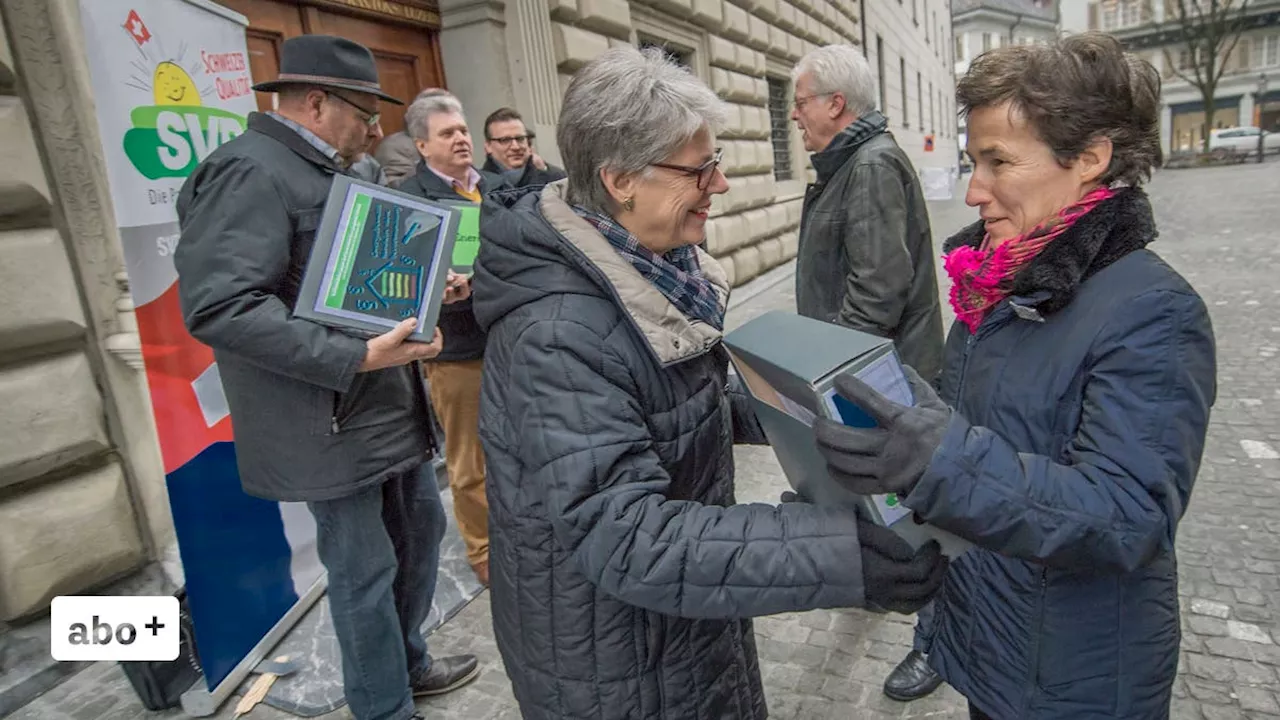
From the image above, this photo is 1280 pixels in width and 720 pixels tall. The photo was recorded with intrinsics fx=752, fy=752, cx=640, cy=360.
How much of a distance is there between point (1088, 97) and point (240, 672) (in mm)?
2870

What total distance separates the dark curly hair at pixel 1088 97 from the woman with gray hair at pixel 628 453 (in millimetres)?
488

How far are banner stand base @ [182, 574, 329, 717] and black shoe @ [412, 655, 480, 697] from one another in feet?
1.54

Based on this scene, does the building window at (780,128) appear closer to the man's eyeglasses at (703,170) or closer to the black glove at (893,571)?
the man's eyeglasses at (703,170)

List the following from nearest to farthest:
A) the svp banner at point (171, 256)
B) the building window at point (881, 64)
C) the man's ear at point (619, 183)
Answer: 1. the man's ear at point (619, 183)
2. the svp banner at point (171, 256)
3. the building window at point (881, 64)

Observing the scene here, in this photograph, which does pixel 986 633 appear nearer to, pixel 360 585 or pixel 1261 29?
pixel 360 585

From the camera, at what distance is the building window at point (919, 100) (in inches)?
938

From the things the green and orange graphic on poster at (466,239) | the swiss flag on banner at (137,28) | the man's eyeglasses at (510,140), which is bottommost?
the green and orange graphic on poster at (466,239)

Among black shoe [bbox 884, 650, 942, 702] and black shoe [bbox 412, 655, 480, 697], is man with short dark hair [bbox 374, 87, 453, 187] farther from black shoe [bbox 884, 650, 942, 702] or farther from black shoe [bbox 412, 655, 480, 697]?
black shoe [bbox 884, 650, 942, 702]

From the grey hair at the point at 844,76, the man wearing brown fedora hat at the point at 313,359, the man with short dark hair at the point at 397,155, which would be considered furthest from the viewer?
the man with short dark hair at the point at 397,155

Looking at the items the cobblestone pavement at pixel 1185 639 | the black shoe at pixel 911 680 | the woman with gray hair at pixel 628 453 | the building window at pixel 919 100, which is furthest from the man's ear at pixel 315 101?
the building window at pixel 919 100

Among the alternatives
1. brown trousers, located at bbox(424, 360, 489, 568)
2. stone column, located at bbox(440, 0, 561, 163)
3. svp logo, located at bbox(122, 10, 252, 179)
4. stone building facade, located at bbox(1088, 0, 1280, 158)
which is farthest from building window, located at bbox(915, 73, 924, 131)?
svp logo, located at bbox(122, 10, 252, 179)

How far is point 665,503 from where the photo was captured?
3.47 ft

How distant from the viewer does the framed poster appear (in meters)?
1.85

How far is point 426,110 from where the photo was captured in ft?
10.8
